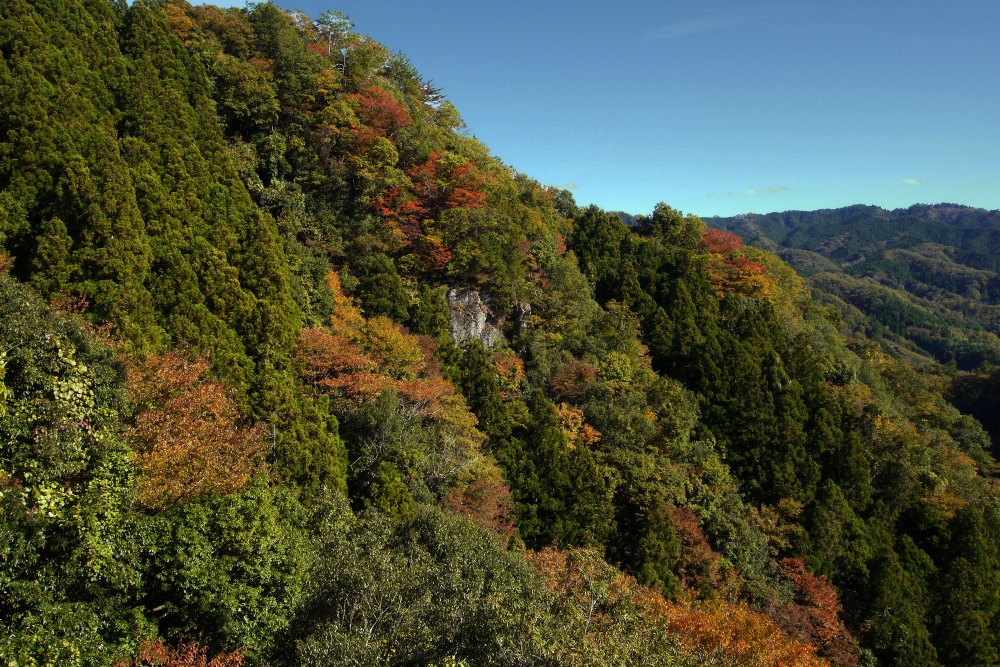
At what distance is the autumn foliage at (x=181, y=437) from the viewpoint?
1274 cm

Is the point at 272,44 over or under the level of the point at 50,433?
over

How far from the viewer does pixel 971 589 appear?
31.9m

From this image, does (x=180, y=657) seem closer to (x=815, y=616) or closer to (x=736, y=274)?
(x=815, y=616)

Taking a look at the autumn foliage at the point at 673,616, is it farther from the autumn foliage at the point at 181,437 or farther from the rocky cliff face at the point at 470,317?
the rocky cliff face at the point at 470,317

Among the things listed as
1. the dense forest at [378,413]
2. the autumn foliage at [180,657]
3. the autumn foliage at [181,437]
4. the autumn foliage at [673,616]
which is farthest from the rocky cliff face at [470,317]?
the autumn foliage at [180,657]

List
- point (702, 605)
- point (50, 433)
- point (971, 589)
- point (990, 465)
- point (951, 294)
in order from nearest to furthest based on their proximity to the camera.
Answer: point (50, 433) → point (702, 605) → point (971, 589) → point (990, 465) → point (951, 294)

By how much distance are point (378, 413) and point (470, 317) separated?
12.4 meters

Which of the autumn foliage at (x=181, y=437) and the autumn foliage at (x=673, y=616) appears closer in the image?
the autumn foliage at (x=181, y=437)

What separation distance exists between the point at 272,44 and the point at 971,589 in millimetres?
50520

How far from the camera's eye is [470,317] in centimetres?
3350

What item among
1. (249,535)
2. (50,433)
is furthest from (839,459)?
(50,433)

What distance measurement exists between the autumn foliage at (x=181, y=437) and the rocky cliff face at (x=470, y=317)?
680 inches

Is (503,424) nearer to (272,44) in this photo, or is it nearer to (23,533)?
(23,533)

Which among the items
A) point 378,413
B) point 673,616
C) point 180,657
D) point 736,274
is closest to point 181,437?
point 180,657
